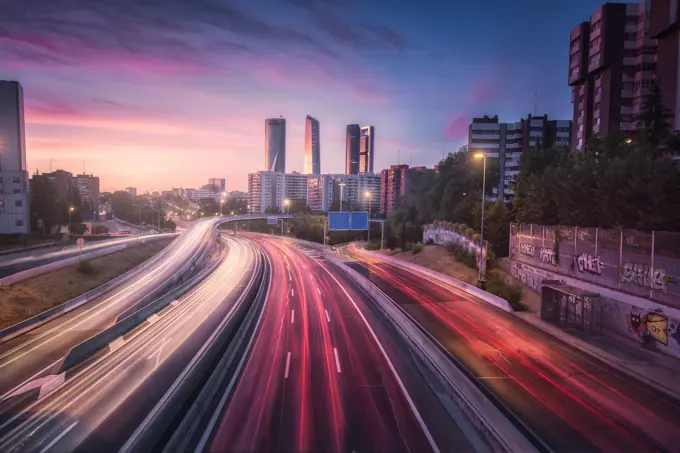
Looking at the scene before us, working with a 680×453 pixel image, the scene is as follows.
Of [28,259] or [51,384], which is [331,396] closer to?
[51,384]

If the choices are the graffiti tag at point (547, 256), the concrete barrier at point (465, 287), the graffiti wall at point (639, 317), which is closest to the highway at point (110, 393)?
the concrete barrier at point (465, 287)

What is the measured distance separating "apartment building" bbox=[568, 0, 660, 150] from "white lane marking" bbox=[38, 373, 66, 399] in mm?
66913

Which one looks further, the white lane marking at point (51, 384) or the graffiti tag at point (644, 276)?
the graffiti tag at point (644, 276)

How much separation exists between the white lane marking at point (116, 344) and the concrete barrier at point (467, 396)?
50.2 ft

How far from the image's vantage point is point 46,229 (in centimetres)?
7425

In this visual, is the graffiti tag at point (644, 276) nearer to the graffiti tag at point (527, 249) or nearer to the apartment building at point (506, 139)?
the graffiti tag at point (527, 249)

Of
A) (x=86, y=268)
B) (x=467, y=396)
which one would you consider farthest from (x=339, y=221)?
(x=467, y=396)

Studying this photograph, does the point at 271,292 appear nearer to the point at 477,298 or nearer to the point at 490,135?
the point at 477,298

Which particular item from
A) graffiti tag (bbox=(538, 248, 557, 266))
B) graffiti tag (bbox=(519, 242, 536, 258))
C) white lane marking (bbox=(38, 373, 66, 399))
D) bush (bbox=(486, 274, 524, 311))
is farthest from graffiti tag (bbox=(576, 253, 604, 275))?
white lane marking (bbox=(38, 373, 66, 399))

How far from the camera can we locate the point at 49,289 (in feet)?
114

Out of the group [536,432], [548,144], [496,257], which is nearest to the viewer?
[536,432]

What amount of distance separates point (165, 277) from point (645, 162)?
1761 inches

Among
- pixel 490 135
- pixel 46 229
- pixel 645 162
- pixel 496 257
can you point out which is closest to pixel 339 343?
pixel 645 162

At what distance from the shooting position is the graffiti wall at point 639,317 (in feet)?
61.8
